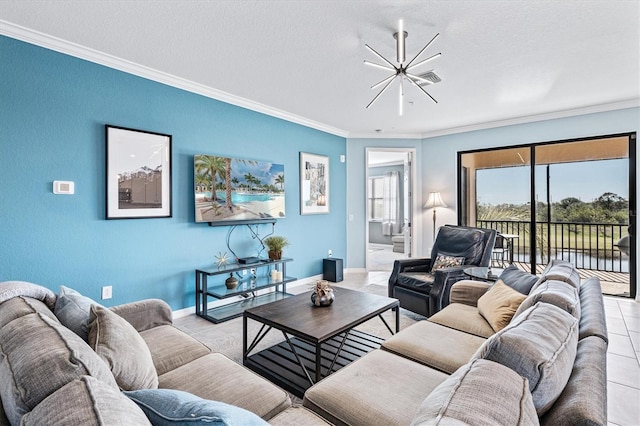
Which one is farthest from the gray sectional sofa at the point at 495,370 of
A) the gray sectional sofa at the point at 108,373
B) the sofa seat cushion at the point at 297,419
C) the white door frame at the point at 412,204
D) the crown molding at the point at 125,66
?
the white door frame at the point at 412,204

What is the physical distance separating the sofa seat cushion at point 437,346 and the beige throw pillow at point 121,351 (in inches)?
50.4

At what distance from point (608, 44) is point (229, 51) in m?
3.24

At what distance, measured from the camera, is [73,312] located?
1440 mm

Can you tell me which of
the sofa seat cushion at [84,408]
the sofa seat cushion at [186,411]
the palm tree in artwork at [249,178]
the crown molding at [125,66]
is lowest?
the sofa seat cushion at [186,411]

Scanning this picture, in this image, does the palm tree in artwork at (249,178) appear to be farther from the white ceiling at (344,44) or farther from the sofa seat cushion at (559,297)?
the sofa seat cushion at (559,297)

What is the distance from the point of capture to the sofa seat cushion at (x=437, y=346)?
5.63ft

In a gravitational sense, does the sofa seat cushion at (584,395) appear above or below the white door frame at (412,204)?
below

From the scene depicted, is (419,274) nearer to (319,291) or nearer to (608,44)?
(319,291)

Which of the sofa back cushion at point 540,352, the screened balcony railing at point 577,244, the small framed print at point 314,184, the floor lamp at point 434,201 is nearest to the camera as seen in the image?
the sofa back cushion at point 540,352

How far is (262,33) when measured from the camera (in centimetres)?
253

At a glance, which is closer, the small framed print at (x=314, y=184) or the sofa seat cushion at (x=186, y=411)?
the sofa seat cushion at (x=186, y=411)

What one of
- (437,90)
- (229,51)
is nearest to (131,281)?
(229,51)

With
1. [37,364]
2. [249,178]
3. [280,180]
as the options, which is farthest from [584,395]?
[280,180]

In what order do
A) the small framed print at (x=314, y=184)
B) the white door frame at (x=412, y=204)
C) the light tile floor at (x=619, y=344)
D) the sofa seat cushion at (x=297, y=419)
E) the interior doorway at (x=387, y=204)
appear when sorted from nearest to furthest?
the sofa seat cushion at (x=297, y=419) < the light tile floor at (x=619, y=344) < the small framed print at (x=314, y=184) < the white door frame at (x=412, y=204) < the interior doorway at (x=387, y=204)
